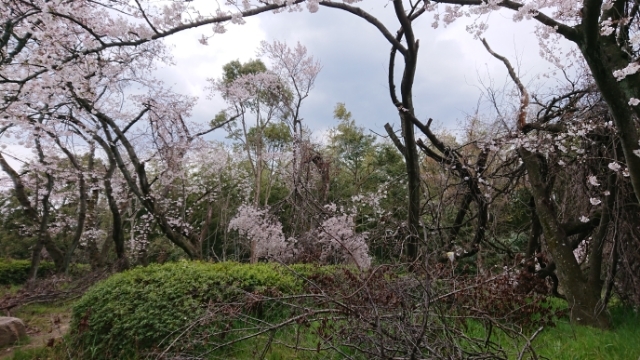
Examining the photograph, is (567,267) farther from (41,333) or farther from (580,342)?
(41,333)

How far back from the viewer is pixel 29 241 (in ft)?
57.4

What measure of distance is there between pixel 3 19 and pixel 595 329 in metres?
7.59

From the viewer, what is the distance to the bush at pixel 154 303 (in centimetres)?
371

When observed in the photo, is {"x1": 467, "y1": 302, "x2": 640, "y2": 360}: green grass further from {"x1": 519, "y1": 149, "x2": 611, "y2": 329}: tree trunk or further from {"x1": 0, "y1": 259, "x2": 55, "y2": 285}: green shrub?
{"x1": 0, "y1": 259, "x2": 55, "y2": 285}: green shrub

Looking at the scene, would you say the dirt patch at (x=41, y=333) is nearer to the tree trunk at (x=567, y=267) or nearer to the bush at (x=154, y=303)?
the bush at (x=154, y=303)

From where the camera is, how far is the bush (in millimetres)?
3705

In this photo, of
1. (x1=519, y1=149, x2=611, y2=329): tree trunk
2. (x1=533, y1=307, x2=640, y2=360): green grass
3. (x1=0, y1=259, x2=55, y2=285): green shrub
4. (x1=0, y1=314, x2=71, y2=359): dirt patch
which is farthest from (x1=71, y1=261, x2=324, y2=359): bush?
(x1=0, y1=259, x2=55, y2=285): green shrub

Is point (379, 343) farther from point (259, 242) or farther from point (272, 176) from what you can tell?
point (272, 176)

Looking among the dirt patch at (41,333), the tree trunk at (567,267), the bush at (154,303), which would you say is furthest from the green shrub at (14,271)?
the tree trunk at (567,267)

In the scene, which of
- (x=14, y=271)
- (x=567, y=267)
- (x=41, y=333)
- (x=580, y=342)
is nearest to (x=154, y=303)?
(x=41, y=333)

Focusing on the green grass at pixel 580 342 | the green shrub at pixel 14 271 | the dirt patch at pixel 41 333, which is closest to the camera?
the green grass at pixel 580 342

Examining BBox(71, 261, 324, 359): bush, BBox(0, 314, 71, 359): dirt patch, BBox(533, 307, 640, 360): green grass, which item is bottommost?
BBox(0, 314, 71, 359): dirt patch

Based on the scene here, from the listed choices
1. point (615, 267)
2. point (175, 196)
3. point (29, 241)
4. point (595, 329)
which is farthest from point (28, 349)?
point (29, 241)

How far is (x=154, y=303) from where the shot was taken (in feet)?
12.9
